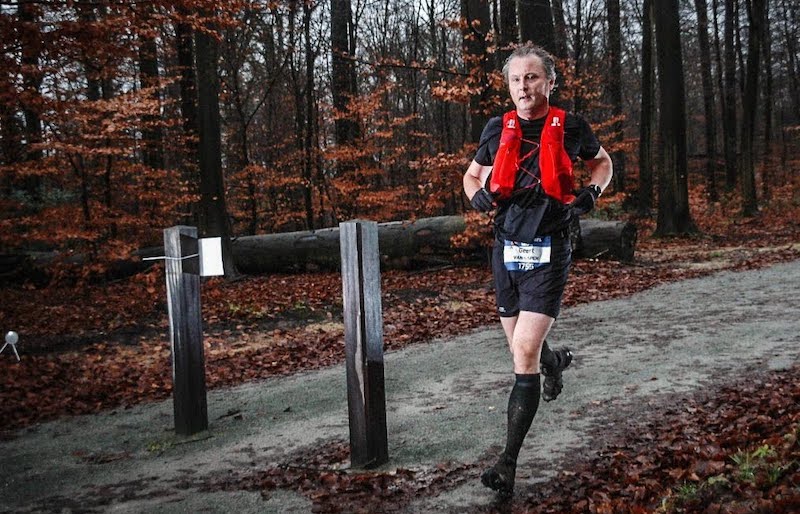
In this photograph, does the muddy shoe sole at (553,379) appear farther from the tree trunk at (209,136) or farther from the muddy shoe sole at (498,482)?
the tree trunk at (209,136)

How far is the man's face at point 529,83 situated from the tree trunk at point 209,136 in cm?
1165

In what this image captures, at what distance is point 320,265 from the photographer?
1708 centimetres

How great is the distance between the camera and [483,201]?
3.60m

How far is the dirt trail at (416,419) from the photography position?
4.11 metres

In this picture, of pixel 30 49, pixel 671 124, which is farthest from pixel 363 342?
pixel 671 124

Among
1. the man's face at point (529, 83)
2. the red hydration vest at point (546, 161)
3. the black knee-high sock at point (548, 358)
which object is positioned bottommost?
the black knee-high sock at point (548, 358)

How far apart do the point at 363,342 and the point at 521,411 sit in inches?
47.0

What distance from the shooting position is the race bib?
346 cm

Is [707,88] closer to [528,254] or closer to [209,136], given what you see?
[209,136]

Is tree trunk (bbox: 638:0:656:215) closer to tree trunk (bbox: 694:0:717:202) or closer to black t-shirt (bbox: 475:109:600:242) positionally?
tree trunk (bbox: 694:0:717:202)

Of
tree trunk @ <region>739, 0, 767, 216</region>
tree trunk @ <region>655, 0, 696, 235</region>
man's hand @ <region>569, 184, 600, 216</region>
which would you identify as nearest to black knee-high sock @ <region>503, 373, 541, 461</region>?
man's hand @ <region>569, 184, 600, 216</region>

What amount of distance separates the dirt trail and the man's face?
79.7 inches

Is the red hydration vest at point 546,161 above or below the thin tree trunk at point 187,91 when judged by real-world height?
below

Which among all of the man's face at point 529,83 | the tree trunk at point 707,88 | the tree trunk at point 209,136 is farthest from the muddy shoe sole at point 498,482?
the tree trunk at point 707,88
